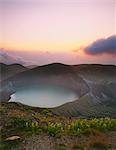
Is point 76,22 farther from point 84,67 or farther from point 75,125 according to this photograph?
point 75,125

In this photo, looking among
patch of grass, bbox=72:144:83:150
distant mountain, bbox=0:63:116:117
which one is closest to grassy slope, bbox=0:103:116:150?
patch of grass, bbox=72:144:83:150

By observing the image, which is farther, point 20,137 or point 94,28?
point 94,28

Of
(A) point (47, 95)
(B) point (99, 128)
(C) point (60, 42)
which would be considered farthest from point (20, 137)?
(C) point (60, 42)

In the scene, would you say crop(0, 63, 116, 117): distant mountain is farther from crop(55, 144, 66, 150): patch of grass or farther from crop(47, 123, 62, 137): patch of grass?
crop(55, 144, 66, 150): patch of grass

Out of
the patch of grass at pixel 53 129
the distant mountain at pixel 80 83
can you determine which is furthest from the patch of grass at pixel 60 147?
the distant mountain at pixel 80 83

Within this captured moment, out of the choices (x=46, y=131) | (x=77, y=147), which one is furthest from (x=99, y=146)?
(x=46, y=131)

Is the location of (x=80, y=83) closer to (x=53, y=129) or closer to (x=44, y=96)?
(x=44, y=96)
